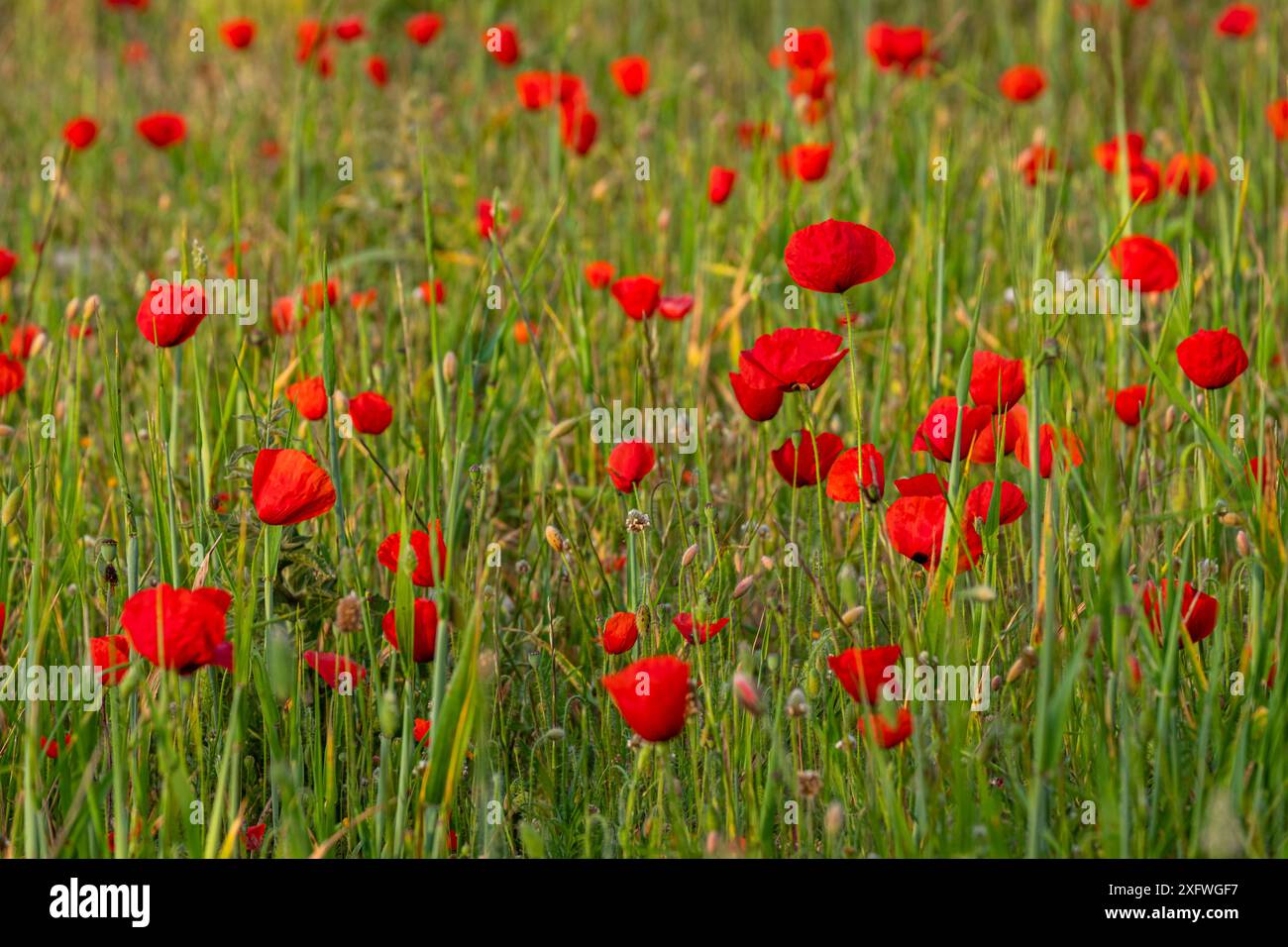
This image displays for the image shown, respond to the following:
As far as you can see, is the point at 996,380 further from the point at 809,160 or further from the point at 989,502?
the point at 809,160

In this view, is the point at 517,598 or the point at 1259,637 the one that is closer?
the point at 1259,637

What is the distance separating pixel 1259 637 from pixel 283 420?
1456 millimetres

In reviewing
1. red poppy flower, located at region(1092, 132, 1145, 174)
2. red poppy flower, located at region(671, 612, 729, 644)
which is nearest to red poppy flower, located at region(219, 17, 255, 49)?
red poppy flower, located at region(1092, 132, 1145, 174)

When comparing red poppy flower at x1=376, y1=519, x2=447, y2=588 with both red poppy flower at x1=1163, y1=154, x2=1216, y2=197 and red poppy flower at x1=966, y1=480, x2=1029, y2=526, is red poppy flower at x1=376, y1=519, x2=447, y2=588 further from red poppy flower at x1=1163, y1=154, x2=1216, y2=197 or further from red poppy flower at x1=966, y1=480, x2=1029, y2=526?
red poppy flower at x1=1163, y1=154, x2=1216, y2=197

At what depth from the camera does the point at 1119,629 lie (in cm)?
123

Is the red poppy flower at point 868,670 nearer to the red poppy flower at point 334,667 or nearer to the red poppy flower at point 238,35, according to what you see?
the red poppy flower at point 334,667

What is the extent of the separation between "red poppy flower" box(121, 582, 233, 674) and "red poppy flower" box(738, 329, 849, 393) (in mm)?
585

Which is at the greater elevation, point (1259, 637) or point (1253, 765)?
point (1259, 637)

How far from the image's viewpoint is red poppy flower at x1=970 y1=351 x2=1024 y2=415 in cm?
152

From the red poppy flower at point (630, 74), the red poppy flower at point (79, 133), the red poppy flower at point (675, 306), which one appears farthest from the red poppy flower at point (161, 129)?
the red poppy flower at point (675, 306)

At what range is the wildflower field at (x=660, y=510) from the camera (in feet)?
4.33
